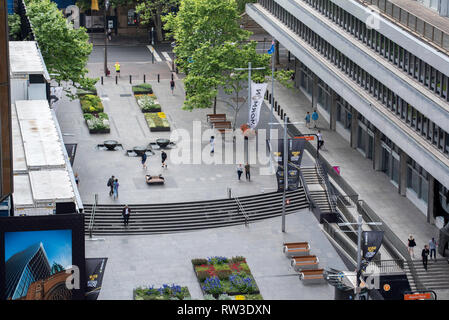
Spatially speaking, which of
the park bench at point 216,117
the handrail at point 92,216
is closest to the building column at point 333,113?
the park bench at point 216,117

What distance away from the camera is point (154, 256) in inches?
2030

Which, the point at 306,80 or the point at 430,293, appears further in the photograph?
the point at 306,80

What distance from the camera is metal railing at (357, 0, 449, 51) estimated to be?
4841cm

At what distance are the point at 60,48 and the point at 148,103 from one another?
13398mm

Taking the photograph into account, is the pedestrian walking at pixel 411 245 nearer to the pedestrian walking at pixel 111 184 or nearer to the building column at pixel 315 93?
the pedestrian walking at pixel 111 184

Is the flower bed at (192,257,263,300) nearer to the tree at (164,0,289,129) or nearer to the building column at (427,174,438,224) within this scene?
the building column at (427,174,438,224)

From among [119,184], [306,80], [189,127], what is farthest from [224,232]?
[306,80]

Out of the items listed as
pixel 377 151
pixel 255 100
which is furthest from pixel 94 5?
pixel 377 151

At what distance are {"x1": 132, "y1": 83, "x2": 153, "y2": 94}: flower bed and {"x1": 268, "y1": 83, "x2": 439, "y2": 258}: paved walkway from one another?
1660 centimetres

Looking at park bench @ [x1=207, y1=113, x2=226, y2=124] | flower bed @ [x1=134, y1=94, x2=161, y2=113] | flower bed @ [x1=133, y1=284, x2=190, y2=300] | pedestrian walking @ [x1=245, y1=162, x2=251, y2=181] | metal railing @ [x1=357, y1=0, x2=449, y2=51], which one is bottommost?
flower bed @ [x1=133, y1=284, x2=190, y2=300]

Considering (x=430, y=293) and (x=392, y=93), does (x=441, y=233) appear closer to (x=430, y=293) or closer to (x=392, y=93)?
(x=430, y=293)

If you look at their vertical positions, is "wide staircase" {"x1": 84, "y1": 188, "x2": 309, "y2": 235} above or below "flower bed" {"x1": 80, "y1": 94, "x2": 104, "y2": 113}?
below

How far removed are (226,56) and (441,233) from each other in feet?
108

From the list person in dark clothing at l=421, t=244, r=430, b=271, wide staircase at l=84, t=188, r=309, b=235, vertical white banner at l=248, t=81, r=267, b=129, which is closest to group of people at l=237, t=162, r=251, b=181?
wide staircase at l=84, t=188, r=309, b=235
